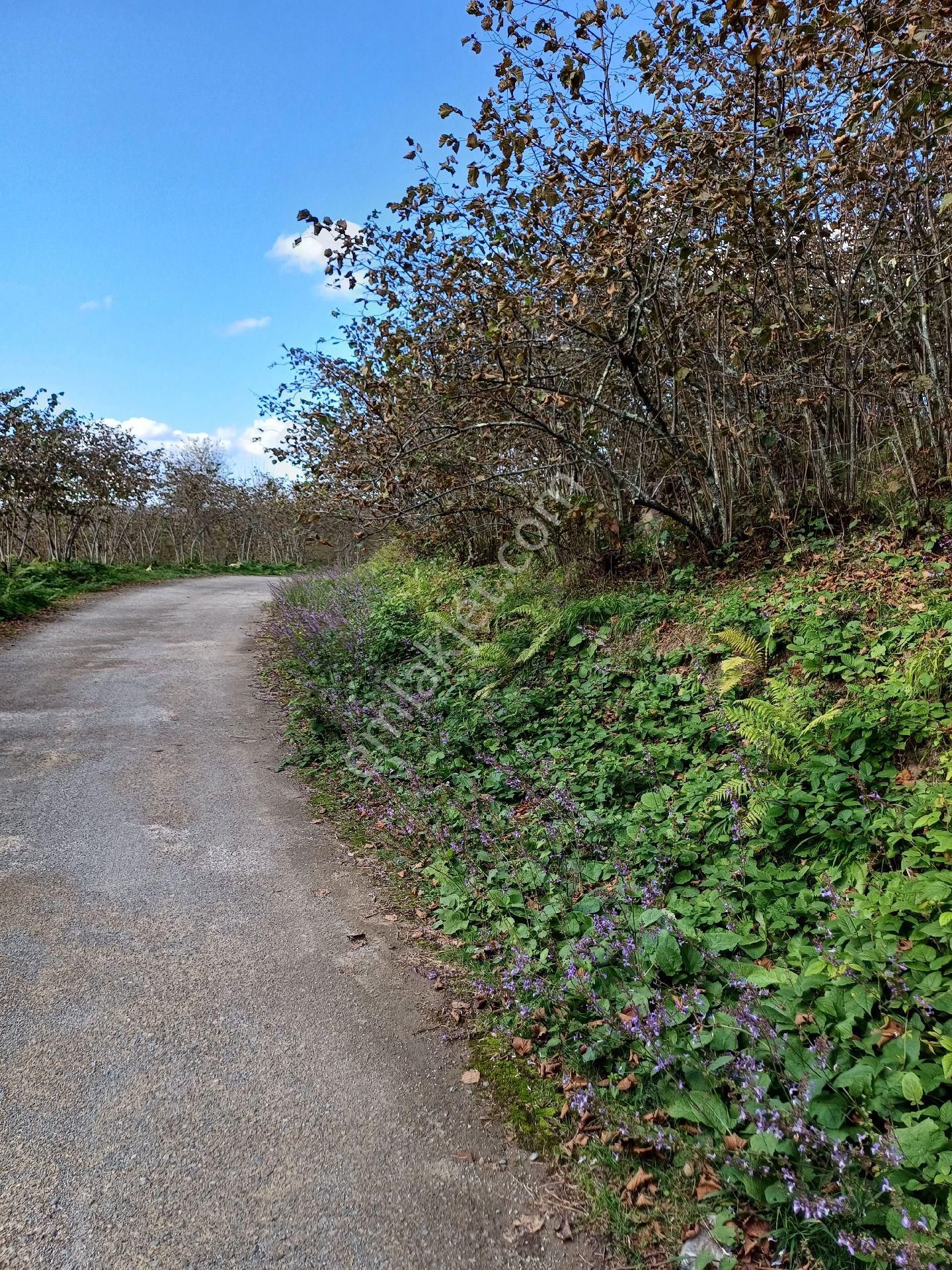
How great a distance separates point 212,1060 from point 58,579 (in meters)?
16.0

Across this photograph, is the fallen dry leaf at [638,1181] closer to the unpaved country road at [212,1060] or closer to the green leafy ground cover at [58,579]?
the unpaved country road at [212,1060]

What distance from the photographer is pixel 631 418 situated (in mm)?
6277

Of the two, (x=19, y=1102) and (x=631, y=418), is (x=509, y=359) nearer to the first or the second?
(x=631, y=418)

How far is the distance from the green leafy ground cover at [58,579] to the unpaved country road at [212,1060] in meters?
7.94

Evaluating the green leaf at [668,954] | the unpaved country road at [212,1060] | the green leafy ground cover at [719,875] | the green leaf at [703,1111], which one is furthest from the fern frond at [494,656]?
the green leaf at [703,1111]

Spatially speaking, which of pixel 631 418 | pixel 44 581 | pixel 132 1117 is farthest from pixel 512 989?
pixel 44 581

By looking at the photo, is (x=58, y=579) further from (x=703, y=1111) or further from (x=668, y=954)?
(x=703, y=1111)

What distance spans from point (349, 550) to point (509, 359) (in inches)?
539

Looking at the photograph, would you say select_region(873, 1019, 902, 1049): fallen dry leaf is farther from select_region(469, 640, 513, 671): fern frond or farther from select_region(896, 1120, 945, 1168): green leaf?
select_region(469, 640, 513, 671): fern frond

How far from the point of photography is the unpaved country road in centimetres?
218

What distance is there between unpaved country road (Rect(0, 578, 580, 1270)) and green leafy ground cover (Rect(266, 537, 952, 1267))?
0.47m

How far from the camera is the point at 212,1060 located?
2850mm

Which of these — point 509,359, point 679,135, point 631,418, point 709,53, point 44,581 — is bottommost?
point 44,581

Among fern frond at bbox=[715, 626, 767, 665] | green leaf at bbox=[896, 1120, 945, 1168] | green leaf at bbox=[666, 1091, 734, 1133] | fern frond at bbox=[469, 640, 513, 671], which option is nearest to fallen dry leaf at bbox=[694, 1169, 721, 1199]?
green leaf at bbox=[666, 1091, 734, 1133]
